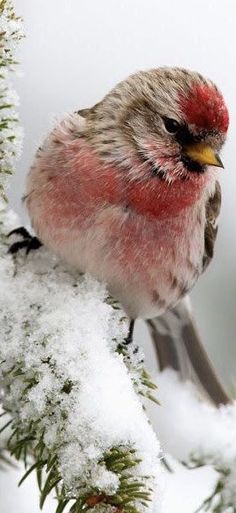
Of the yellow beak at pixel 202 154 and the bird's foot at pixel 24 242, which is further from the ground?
the yellow beak at pixel 202 154

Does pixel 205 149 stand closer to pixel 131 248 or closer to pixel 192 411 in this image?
pixel 131 248

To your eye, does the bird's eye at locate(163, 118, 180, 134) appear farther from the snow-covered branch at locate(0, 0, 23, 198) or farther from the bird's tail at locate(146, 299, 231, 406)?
the bird's tail at locate(146, 299, 231, 406)

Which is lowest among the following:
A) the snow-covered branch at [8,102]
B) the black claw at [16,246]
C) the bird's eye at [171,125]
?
the black claw at [16,246]

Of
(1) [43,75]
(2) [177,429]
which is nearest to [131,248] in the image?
(2) [177,429]

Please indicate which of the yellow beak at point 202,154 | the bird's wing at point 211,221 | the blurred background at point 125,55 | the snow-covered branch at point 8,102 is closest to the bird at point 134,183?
the yellow beak at point 202,154

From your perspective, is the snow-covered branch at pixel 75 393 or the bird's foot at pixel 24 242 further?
the bird's foot at pixel 24 242

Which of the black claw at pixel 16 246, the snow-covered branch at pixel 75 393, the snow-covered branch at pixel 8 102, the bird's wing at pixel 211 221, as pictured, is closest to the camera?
the snow-covered branch at pixel 75 393

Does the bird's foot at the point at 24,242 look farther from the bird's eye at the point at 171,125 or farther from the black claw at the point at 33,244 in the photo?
the bird's eye at the point at 171,125
